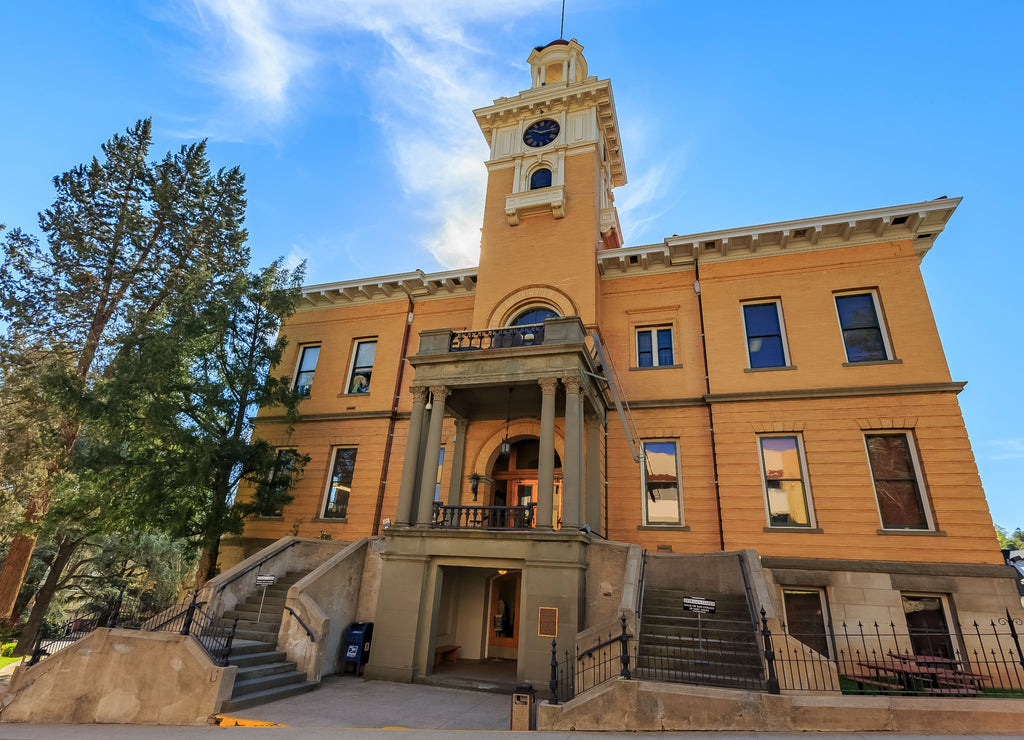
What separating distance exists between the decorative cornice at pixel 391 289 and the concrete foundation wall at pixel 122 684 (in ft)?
45.2

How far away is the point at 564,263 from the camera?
1792 centimetres

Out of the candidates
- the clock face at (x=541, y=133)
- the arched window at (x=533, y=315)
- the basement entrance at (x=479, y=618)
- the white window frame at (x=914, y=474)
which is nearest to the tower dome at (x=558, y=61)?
the clock face at (x=541, y=133)

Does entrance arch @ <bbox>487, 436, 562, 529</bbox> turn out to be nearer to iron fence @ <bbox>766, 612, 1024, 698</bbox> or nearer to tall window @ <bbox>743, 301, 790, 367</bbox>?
tall window @ <bbox>743, 301, 790, 367</bbox>

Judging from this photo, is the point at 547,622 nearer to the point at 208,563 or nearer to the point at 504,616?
the point at 504,616

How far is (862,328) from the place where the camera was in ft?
49.7

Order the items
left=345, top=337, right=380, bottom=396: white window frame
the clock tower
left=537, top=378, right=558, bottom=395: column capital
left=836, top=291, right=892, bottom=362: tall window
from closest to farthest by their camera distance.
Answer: left=537, top=378, right=558, bottom=395: column capital, left=836, top=291, right=892, bottom=362: tall window, the clock tower, left=345, top=337, right=380, bottom=396: white window frame

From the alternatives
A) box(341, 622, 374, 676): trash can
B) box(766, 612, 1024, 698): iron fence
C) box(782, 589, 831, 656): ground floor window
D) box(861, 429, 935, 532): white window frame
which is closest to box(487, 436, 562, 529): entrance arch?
box(341, 622, 374, 676): trash can

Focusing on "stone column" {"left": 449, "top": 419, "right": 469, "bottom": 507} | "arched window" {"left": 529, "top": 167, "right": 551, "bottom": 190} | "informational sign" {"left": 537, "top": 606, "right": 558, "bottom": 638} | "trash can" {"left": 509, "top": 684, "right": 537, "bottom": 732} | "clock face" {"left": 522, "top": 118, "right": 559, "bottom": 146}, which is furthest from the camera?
"clock face" {"left": 522, "top": 118, "right": 559, "bottom": 146}

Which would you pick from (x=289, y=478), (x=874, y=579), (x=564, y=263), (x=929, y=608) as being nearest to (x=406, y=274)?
(x=564, y=263)

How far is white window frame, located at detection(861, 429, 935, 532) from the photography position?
41.9ft

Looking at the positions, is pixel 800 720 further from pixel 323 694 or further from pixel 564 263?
pixel 564 263

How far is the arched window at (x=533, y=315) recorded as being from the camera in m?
17.8

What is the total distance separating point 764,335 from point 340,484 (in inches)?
597

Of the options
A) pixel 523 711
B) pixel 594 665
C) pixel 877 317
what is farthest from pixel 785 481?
pixel 523 711
